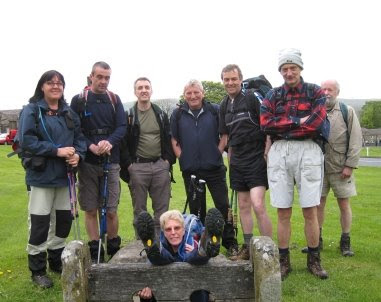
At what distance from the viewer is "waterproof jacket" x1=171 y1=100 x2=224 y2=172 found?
7711mm

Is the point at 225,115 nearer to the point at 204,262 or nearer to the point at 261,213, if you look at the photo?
the point at 261,213

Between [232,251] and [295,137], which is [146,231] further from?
[232,251]

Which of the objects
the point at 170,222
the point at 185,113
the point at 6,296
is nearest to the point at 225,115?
the point at 185,113

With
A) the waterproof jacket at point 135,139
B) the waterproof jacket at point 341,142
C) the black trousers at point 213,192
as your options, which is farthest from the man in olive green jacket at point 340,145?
the waterproof jacket at point 135,139

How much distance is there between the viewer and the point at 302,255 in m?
8.09

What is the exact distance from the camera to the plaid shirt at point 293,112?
245 inches

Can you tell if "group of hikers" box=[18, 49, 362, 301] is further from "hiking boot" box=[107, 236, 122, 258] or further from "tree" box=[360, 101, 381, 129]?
"tree" box=[360, 101, 381, 129]

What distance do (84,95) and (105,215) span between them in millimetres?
1866

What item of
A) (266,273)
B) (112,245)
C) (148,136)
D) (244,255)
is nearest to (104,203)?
(112,245)

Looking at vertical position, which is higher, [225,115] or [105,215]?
[225,115]

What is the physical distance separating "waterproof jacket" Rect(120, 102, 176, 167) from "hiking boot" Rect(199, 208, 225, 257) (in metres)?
3.50

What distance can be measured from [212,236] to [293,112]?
8.16 feet

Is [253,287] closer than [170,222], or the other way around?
[253,287]

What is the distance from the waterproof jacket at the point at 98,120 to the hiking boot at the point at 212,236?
316cm
